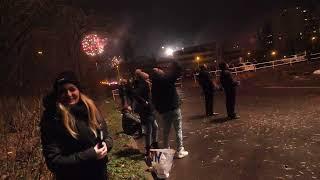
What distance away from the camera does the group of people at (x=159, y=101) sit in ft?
27.6

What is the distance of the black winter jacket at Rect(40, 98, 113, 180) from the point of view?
366 centimetres

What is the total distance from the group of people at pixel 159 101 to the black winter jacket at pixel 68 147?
450cm

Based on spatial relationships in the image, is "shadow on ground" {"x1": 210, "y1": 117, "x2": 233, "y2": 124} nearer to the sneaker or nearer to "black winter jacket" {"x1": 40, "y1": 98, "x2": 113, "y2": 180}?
the sneaker

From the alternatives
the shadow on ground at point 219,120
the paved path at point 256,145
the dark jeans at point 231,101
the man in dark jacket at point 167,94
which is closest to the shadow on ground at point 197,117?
the paved path at point 256,145

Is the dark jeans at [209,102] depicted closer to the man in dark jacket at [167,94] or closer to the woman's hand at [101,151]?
the man in dark jacket at [167,94]

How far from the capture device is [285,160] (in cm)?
768

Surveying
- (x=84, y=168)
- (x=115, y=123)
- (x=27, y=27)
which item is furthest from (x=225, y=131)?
(x=27, y=27)

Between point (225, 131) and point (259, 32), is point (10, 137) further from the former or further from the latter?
point (259, 32)

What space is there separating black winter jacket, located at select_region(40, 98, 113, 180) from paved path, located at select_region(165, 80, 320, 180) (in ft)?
12.5

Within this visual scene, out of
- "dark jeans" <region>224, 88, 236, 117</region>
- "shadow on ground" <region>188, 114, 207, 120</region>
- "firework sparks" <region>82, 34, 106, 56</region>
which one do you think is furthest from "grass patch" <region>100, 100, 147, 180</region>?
"firework sparks" <region>82, 34, 106, 56</region>

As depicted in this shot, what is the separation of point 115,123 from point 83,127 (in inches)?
431

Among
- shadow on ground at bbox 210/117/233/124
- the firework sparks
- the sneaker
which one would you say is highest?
the firework sparks

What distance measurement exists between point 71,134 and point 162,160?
9.16 feet

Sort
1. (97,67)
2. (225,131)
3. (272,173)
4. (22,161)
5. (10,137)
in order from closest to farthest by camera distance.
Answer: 1. (22,161)
2. (272,173)
3. (10,137)
4. (225,131)
5. (97,67)
